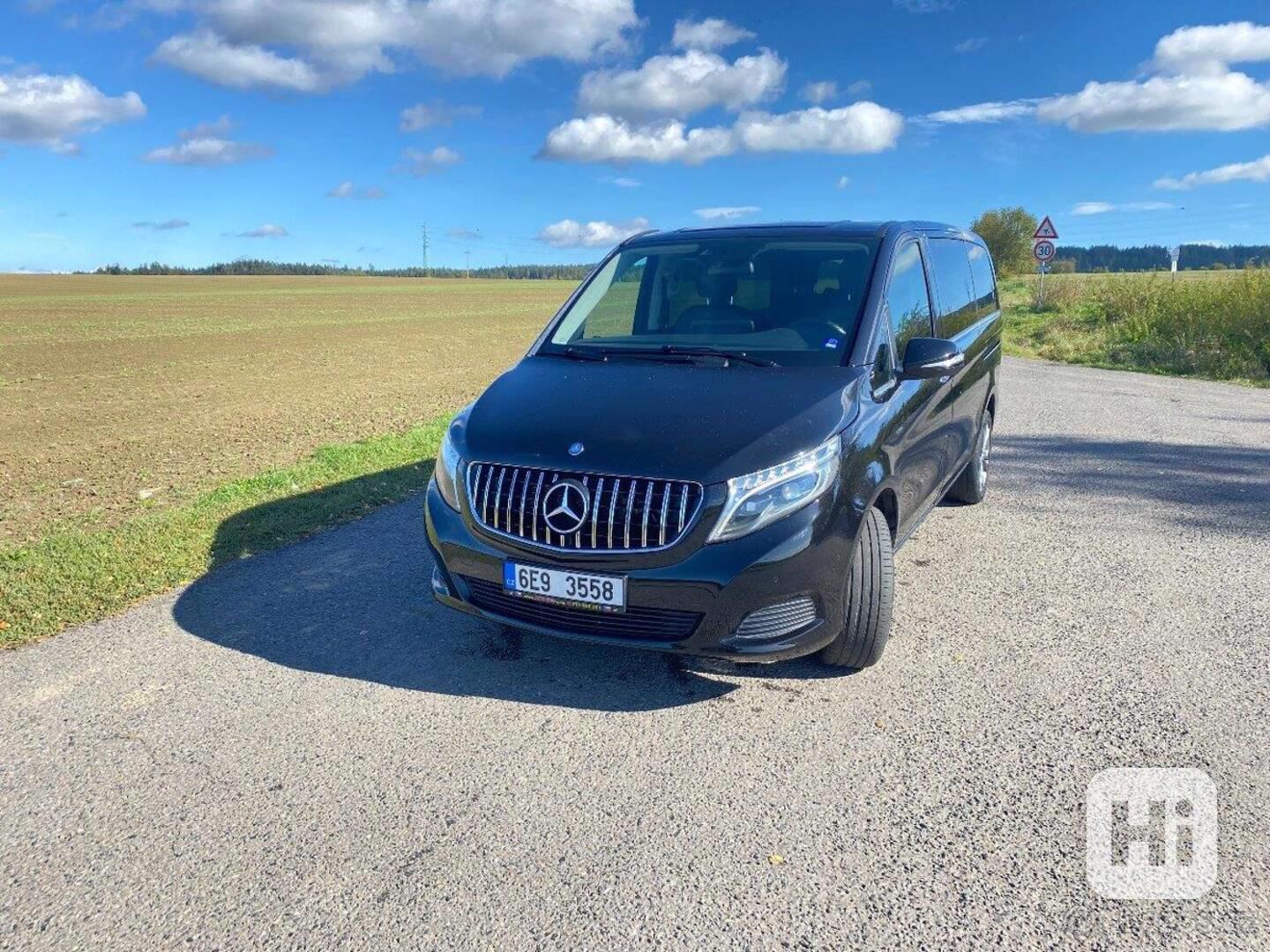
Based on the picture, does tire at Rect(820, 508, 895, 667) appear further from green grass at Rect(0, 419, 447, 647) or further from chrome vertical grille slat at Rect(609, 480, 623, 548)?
green grass at Rect(0, 419, 447, 647)

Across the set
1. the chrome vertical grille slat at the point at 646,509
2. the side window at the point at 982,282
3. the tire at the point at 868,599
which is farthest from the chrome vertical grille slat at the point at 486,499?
the side window at the point at 982,282

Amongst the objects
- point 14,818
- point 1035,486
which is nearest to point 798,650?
point 14,818

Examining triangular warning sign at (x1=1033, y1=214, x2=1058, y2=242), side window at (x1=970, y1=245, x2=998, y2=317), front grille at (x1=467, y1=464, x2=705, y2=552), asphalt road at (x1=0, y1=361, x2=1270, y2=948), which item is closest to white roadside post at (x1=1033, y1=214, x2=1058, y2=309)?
triangular warning sign at (x1=1033, y1=214, x2=1058, y2=242)

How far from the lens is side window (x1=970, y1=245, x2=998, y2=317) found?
6.27 metres

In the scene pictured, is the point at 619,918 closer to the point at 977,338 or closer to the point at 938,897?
the point at 938,897

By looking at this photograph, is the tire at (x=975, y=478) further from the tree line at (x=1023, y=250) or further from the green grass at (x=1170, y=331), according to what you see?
the tree line at (x=1023, y=250)

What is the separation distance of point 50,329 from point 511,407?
3584cm

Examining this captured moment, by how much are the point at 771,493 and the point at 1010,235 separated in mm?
78916

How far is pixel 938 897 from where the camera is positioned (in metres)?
2.35

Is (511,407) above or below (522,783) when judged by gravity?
above

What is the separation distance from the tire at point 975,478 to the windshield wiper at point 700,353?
8.65 feet

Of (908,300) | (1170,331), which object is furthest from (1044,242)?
(908,300)

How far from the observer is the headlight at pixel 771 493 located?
3.08 metres

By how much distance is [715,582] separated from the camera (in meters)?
3.08
